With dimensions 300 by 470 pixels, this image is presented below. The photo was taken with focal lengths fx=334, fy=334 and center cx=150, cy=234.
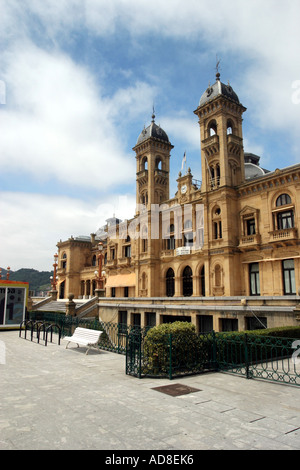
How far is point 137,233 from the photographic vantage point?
39500mm

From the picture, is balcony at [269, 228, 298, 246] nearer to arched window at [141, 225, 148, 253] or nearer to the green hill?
arched window at [141, 225, 148, 253]

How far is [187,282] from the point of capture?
33281mm

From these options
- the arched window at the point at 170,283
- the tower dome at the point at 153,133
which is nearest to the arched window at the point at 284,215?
the arched window at the point at 170,283

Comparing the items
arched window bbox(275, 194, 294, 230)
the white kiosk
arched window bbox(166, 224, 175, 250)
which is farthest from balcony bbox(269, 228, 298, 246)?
the white kiosk

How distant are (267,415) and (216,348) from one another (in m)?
4.40

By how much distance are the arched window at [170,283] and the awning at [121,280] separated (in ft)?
17.3

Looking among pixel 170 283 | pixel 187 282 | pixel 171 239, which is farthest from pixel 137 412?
pixel 171 239

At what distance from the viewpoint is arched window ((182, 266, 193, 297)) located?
32906 millimetres

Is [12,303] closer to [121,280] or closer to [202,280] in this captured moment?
[202,280]

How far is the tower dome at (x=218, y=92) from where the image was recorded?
3131 cm

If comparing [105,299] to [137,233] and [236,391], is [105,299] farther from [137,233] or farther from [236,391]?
[236,391]

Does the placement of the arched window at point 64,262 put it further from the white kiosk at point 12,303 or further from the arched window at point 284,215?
the arched window at point 284,215

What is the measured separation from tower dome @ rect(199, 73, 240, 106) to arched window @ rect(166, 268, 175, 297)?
57.2 ft
